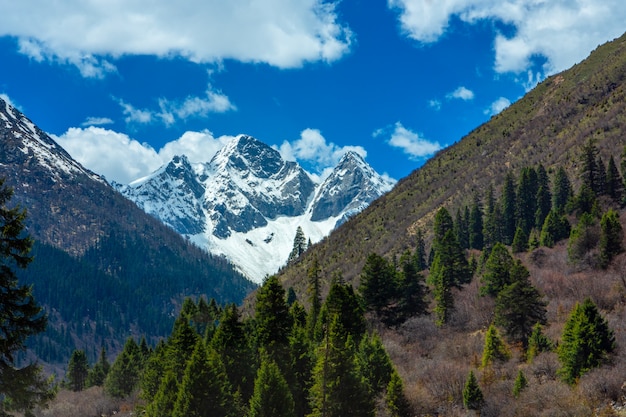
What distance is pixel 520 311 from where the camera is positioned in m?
41.2

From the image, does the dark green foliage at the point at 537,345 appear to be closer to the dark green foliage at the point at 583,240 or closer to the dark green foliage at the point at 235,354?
the dark green foliage at the point at 235,354

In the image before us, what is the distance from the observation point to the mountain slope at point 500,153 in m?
111

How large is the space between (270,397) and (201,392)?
4.21 meters

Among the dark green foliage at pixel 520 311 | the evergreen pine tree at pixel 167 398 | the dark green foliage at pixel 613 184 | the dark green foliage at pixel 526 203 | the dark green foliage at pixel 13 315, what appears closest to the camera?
the dark green foliage at pixel 13 315

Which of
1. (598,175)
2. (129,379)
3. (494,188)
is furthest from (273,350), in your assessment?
(494,188)

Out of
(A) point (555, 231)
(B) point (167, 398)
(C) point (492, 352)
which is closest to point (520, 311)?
(C) point (492, 352)

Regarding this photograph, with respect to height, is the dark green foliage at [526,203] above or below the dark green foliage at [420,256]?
above

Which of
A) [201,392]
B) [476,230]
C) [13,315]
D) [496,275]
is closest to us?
[13,315]

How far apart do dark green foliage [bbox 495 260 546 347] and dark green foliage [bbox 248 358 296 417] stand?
19.7 metres

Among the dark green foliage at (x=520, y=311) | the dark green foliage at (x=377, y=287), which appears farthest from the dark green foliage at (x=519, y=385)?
the dark green foliage at (x=377, y=287)

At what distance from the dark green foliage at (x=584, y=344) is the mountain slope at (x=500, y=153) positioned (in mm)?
71476

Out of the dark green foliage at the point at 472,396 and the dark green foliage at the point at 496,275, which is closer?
the dark green foliage at the point at 472,396

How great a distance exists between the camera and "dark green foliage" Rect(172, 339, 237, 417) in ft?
103

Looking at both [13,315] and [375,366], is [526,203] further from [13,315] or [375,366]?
[13,315]
